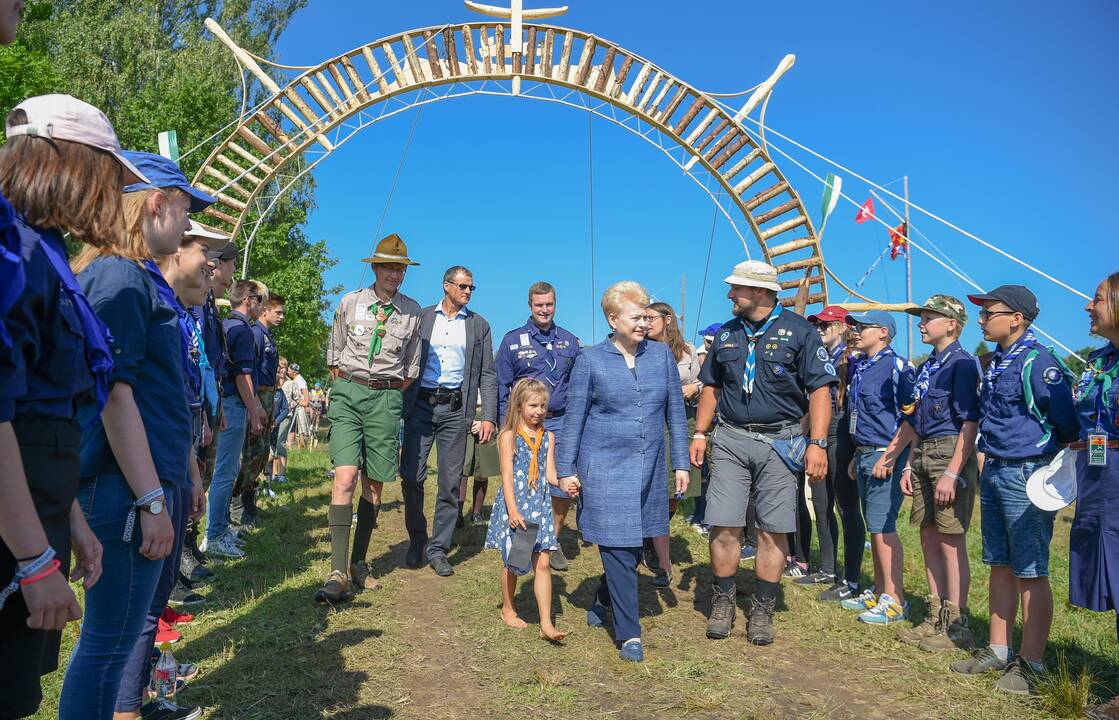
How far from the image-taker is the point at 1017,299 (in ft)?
13.6

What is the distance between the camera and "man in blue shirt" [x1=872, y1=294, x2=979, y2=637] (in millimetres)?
4594

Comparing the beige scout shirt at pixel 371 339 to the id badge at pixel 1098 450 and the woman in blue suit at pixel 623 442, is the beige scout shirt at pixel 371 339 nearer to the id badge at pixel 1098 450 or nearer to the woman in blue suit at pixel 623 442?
the woman in blue suit at pixel 623 442

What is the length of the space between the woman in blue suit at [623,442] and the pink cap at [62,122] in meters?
3.10

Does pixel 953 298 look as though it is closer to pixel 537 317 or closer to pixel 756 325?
pixel 756 325

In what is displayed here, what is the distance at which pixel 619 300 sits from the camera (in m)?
4.62

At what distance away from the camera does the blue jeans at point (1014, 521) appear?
388 centimetres

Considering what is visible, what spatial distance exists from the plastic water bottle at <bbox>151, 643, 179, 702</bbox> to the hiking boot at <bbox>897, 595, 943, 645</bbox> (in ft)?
13.6

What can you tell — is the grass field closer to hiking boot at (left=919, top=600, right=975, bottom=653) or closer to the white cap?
hiking boot at (left=919, top=600, right=975, bottom=653)

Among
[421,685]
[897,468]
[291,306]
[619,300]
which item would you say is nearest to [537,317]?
[619,300]

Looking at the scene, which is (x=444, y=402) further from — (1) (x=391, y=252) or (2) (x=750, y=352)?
(2) (x=750, y=352)

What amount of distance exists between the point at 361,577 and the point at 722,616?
8.52 feet

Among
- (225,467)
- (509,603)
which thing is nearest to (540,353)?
(509,603)

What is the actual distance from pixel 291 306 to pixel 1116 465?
985 inches

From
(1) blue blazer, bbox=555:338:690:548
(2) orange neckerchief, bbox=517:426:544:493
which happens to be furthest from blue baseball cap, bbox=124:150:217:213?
(2) orange neckerchief, bbox=517:426:544:493
